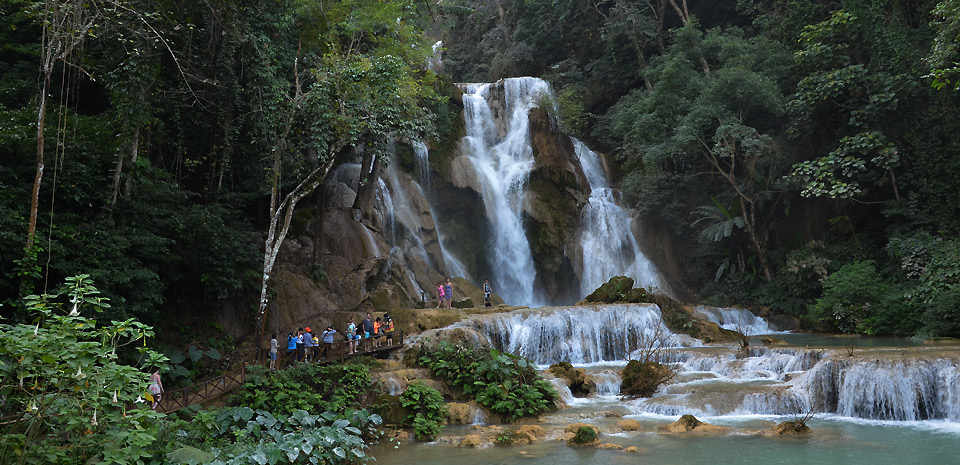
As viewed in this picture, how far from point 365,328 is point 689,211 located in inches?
671

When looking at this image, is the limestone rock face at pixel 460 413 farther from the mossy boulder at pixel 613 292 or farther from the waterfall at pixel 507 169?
the waterfall at pixel 507 169

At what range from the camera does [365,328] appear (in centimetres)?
1667

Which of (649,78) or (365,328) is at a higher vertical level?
(649,78)

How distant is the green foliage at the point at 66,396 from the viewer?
5.77m

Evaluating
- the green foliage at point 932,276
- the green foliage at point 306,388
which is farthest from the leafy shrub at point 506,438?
the green foliage at point 932,276

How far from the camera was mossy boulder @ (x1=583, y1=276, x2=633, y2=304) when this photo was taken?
21.0m

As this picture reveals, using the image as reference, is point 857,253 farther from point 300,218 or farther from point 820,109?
point 300,218

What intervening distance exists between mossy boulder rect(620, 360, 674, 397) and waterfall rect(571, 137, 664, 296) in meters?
12.6

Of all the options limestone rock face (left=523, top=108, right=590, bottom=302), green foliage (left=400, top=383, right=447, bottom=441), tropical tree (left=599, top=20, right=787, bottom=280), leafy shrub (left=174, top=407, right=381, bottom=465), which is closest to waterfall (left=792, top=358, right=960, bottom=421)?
green foliage (left=400, top=383, right=447, bottom=441)

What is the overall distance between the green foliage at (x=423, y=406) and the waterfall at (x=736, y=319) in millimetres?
13211

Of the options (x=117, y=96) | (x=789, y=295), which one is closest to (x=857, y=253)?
(x=789, y=295)

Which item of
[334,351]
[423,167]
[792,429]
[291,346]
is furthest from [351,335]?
[423,167]

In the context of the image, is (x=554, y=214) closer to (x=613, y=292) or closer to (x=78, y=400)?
(x=613, y=292)

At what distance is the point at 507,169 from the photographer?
1141 inches
